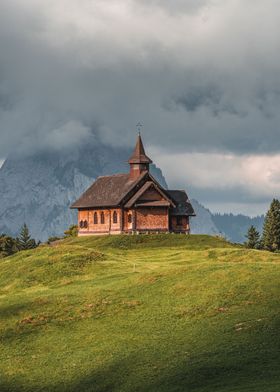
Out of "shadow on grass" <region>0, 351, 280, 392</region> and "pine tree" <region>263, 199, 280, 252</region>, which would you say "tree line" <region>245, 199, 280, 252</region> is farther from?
"shadow on grass" <region>0, 351, 280, 392</region>

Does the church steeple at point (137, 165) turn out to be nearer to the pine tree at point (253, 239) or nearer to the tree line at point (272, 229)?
the tree line at point (272, 229)

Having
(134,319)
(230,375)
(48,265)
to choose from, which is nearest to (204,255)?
(48,265)

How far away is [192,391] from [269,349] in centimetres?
576

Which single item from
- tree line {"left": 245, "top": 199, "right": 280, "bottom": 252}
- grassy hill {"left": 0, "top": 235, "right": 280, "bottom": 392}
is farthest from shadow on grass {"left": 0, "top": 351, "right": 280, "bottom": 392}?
tree line {"left": 245, "top": 199, "right": 280, "bottom": 252}

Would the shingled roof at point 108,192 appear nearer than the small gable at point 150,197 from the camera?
A: No

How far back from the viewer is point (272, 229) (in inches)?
4678

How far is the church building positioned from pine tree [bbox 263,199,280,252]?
2107cm

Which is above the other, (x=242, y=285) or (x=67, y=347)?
(x=242, y=285)

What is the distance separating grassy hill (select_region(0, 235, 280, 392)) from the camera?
106ft

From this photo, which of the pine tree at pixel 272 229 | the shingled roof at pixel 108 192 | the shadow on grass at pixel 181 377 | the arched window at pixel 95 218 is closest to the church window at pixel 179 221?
the shingled roof at pixel 108 192

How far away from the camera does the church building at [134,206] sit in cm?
9669

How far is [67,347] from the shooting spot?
39.7 metres

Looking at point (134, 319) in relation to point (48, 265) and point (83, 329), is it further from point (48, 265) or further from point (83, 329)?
point (48, 265)

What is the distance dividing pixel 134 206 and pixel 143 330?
56.0 meters
